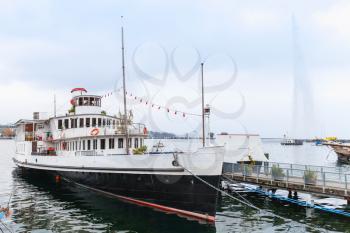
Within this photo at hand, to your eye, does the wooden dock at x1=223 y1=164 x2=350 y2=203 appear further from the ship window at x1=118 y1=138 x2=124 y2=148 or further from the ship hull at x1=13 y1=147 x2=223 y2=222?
the ship window at x1=118 y1=138 x2=124 y2=148

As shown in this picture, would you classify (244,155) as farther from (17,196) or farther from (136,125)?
(17,196)

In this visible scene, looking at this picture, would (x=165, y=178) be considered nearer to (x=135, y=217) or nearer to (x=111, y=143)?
(x=135, y=217)

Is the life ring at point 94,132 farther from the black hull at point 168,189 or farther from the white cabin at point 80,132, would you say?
the black hull at point 168,189

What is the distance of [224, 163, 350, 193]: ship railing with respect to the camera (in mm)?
20703

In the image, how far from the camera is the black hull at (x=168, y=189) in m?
18.5

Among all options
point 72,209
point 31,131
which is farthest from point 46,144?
point 72,209

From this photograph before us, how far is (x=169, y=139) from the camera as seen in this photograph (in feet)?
71.9

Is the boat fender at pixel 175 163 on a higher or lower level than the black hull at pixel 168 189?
higher

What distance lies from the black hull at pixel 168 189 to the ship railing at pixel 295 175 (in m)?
7.58

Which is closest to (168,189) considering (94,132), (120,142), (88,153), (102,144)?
(120,142)

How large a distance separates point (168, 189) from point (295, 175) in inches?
395

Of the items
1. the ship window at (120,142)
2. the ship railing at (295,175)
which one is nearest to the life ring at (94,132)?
the ship window at (120,142)

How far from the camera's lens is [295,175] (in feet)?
75.9

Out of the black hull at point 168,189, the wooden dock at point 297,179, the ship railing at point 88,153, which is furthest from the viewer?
the ship railing at point 88,153
